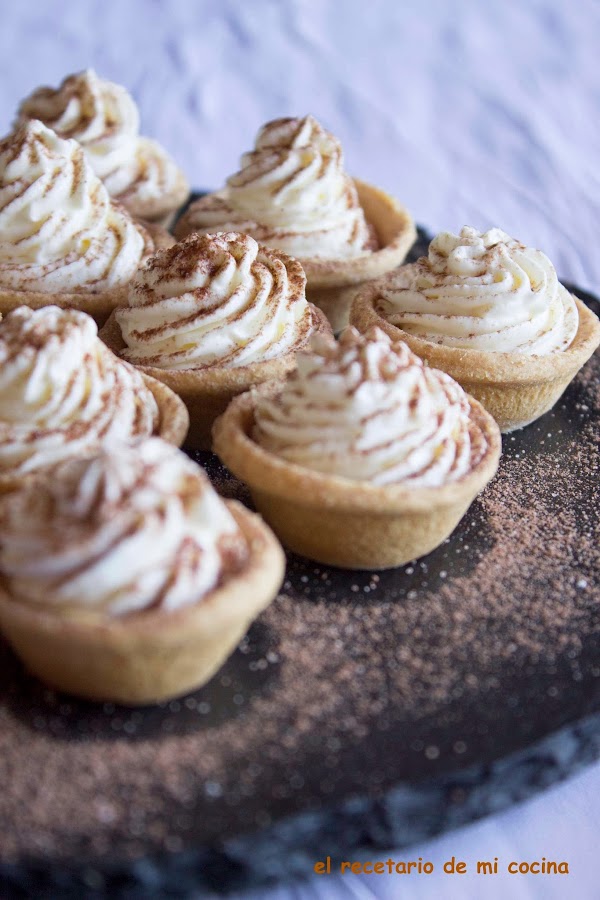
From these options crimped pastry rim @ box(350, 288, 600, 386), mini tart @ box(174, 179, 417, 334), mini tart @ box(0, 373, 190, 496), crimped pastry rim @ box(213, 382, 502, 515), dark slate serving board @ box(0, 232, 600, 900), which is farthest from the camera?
mini tart @ box(174, 179, 417, 334)

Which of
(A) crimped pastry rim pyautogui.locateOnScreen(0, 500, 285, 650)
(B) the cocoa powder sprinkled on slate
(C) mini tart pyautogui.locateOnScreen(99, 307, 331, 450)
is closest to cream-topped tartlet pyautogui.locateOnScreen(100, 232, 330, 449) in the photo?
(C) mini tart pyautogui.locateOnScreen(99, 307, 331, 450)

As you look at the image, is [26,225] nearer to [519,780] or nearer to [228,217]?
[228,217]

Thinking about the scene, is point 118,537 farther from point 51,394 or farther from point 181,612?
point 51,394

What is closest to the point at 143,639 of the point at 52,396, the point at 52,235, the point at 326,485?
the point at 326,485

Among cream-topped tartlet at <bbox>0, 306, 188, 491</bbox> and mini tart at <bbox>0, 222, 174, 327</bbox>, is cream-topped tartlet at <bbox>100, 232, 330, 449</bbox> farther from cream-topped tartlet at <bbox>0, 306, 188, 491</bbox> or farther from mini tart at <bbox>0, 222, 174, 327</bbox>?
cream-topped tartlet at <bbox>0, 306, 188, 491</bbox>

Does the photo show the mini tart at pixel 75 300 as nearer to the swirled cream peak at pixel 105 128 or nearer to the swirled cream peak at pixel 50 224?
the swirled cream peak at pixel 50 224
